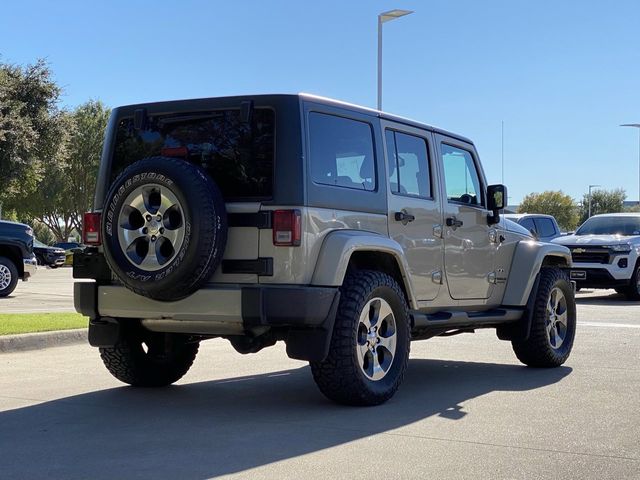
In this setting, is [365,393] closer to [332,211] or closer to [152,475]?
[332,211]

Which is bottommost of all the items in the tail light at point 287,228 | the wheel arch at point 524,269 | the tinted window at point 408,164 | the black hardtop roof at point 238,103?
the wheel arch at point 524,269

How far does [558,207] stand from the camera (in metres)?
85.2

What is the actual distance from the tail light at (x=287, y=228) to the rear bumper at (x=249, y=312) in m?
0.30

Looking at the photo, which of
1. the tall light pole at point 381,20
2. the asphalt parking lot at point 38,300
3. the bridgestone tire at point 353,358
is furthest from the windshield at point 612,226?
the bridgestone tire at point 353,358

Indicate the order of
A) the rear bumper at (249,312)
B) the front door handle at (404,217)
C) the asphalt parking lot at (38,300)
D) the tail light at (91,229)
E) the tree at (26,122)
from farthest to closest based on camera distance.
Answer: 1. the tree at (26,122)
2. the asphalt parking lot at (38,300)
3. the front door handle at (404,217)
4. the tail light at (91,229)
5. the rear bumper at (249,312)

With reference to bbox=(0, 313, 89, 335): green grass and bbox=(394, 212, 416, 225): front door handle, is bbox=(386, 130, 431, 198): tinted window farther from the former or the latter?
bbox=(0, 313, 89, 335): green grass

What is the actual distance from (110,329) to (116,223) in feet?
2.88

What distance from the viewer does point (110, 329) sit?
246 inches

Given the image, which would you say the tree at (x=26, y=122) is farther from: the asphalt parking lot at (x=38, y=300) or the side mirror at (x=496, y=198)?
the side mirror at (x=496, y=198)

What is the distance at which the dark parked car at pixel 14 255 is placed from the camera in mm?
16094

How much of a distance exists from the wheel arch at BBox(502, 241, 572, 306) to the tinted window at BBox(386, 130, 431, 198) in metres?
1.52

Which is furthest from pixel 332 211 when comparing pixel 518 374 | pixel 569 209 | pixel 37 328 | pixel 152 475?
pixel 569 209

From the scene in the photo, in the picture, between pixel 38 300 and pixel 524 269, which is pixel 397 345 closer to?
pixel 524 269

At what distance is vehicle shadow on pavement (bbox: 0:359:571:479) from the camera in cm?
452
